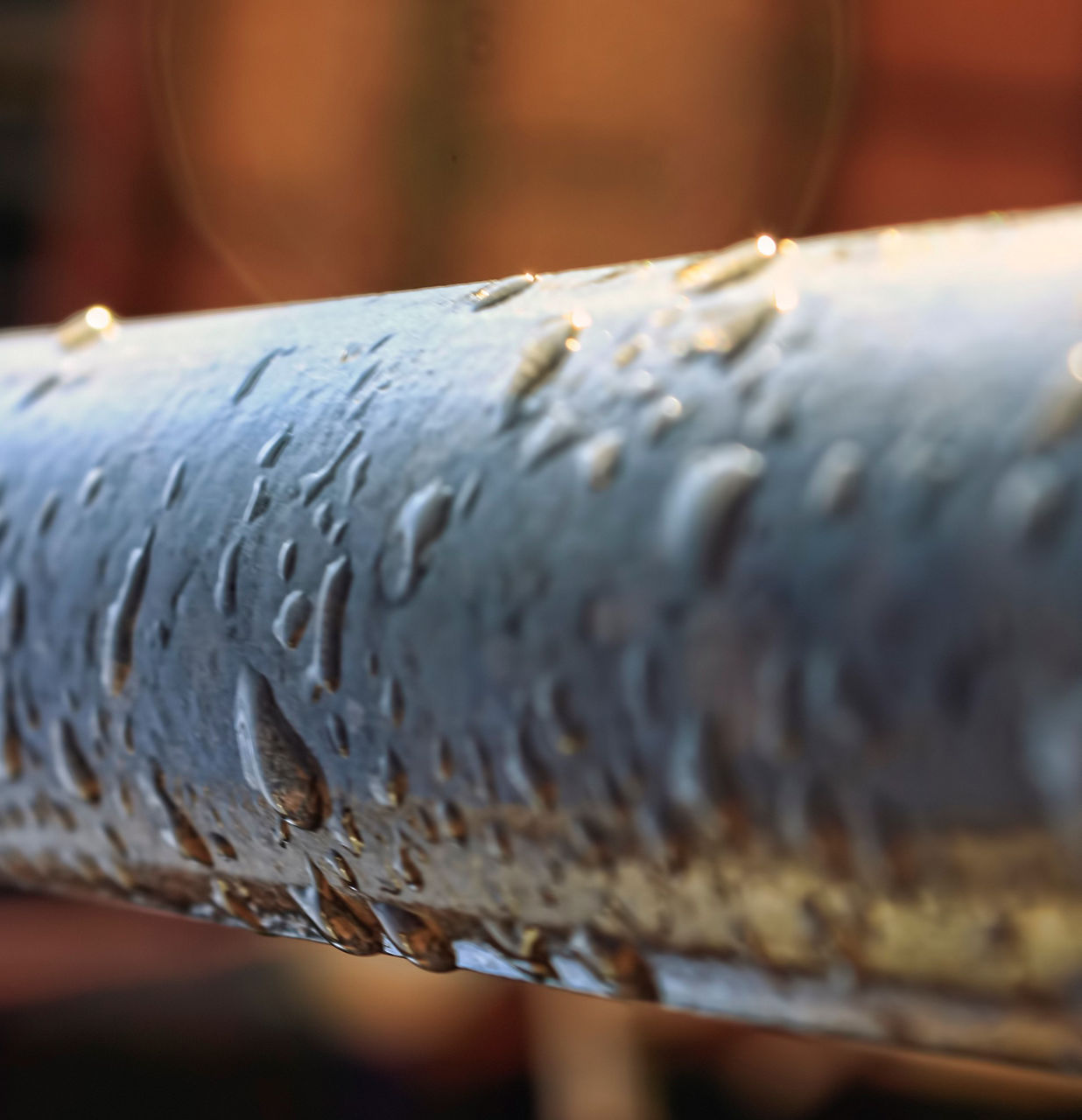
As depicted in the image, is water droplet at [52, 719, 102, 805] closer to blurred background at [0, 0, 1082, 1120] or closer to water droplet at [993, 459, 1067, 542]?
water droplet at [993, 459, 1067, 542]

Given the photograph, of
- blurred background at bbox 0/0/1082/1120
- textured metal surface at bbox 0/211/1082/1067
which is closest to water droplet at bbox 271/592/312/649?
textured metal surface at bbox 0/211/1082/1067

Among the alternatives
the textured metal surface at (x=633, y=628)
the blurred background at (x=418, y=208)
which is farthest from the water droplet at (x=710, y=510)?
the blurred background at (x=418, y=208)

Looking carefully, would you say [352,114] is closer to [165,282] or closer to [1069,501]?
[165,282]

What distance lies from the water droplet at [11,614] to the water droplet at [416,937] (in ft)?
0.17

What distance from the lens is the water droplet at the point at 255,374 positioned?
4.7 inches

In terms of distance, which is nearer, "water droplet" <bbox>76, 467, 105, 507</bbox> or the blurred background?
"water droplet" <bbox>76, 467, 105, 507</bbox>

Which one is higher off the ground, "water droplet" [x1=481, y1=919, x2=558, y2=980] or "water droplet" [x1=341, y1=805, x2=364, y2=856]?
"water droplet" [x1=341, y1=805, x2=364, y2=856]

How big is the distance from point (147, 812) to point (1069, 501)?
0.10 m

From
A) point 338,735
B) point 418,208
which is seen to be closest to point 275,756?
point 338,735

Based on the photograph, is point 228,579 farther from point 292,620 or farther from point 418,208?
point 418,208

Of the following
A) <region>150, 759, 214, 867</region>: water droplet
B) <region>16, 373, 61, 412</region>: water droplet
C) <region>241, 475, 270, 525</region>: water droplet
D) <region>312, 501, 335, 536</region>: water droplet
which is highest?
<region>16, 373, 61, 412</region>: water droplet

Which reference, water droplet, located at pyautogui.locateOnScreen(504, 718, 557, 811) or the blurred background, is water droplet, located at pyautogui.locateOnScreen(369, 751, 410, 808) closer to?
water droplet, located at pyautogui.locateOnScreen(504, 718, 557, 811)

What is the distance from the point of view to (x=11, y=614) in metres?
0.14

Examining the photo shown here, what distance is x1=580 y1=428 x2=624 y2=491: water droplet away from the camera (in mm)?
86
